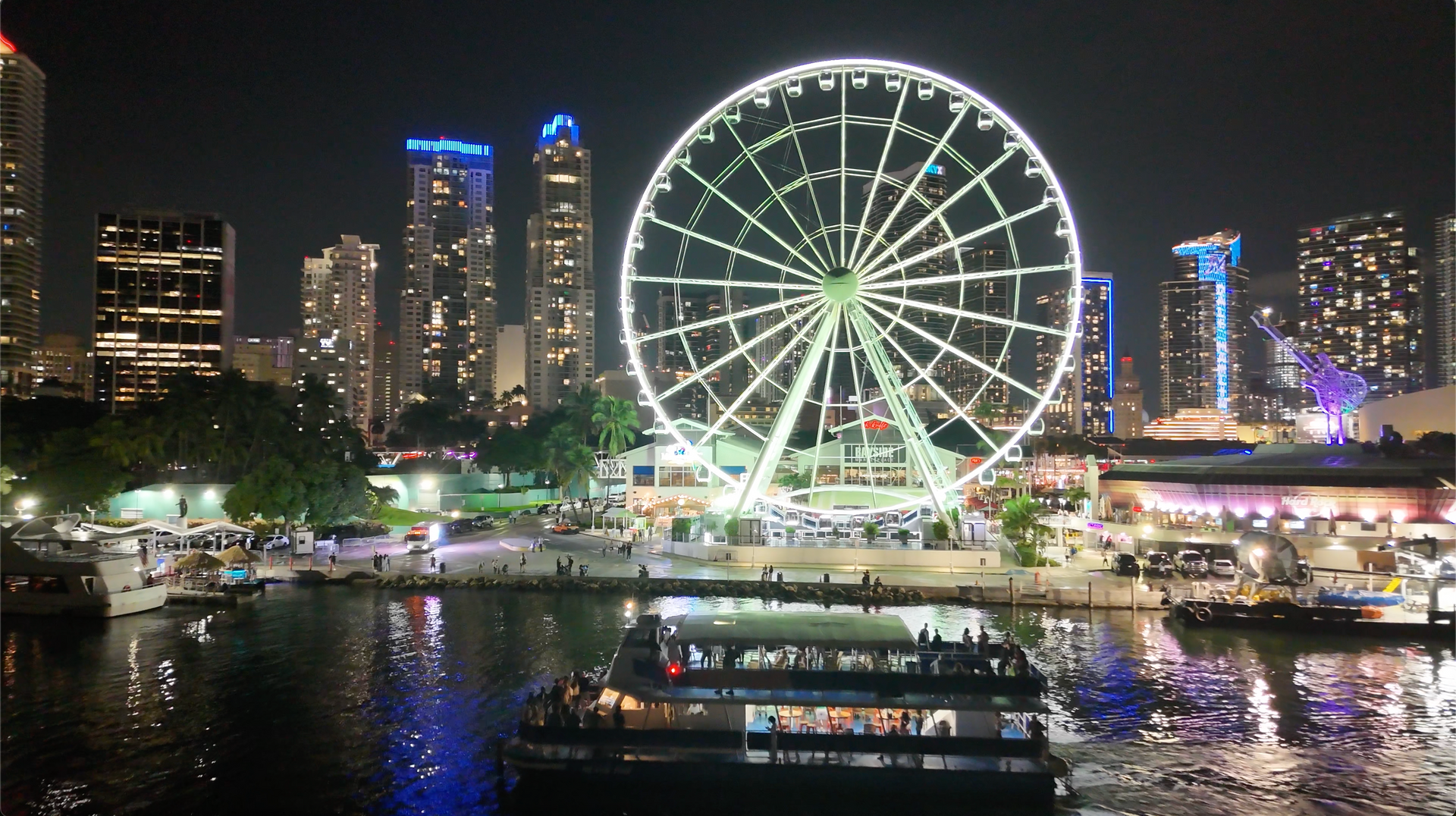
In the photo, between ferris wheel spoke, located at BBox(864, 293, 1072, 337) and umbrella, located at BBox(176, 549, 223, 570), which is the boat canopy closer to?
ferris wheel spoke, located at BBox(864, 293, 1072, 337)

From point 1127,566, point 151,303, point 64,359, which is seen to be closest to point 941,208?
point 1127,566

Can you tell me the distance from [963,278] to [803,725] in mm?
24837

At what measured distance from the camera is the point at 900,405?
44.8 meters

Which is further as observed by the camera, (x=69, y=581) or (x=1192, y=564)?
(x=1192, y=564)

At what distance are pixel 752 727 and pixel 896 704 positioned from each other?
368 centimetres

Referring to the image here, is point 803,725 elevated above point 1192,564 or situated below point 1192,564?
below

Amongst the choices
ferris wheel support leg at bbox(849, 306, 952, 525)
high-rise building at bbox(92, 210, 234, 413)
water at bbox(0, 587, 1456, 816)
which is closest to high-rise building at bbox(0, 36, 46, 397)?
high-rise building at bbox(92, 210, 234, 413)

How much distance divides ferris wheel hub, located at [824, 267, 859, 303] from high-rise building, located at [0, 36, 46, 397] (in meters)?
160

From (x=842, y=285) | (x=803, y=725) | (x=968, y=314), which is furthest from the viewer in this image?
(x=842, y=285)

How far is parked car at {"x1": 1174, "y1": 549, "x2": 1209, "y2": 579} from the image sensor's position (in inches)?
1792

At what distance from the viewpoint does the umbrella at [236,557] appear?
42812mm

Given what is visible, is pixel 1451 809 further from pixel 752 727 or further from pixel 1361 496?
pixel 1361 496

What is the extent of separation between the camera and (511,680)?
1078 inches

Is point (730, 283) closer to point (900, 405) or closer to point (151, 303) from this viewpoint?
point (900, 405)
